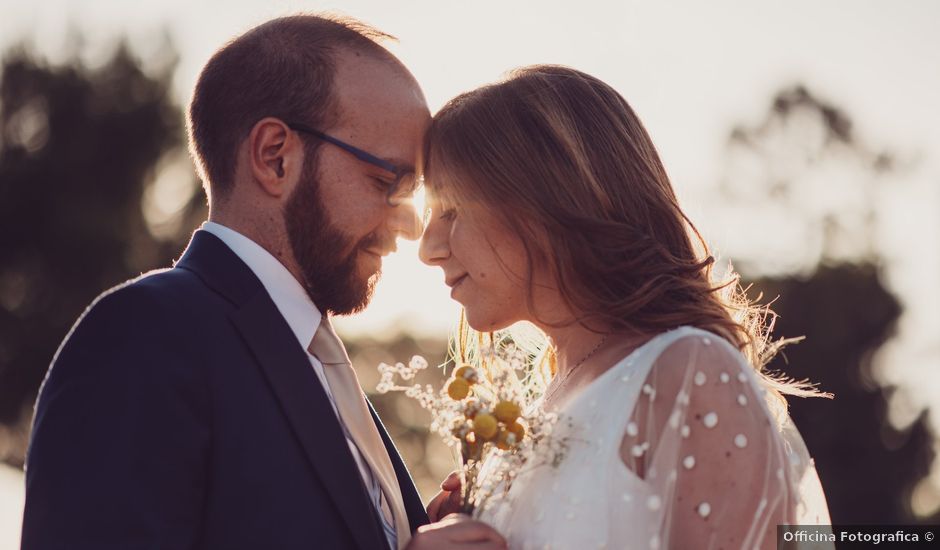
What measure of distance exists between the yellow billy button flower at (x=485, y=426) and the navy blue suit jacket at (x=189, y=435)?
1.44ft

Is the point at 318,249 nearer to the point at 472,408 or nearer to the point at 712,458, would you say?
the point at 472,408

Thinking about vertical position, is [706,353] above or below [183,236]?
above

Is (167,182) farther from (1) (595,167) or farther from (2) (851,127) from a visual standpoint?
(1) (595,167)

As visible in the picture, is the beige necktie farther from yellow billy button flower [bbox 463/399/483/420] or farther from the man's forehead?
the man's forehead

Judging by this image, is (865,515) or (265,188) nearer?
(265,188)

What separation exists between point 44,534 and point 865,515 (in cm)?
2502

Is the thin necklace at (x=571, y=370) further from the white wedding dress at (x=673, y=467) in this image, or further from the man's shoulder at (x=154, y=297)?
the man's shoulder at (x=154, y=297)

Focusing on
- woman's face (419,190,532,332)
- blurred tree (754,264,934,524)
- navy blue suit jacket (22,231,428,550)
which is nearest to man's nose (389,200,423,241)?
woman's face (419,190,532,332)

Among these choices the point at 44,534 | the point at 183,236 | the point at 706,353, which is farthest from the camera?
the point at 183,236

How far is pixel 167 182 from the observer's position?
24312 mm

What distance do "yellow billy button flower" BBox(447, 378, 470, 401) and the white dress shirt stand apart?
44 cm

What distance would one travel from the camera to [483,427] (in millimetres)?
3881

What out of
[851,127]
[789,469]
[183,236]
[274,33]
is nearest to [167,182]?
[183,236]

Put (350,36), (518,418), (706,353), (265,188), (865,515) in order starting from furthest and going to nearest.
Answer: (865,515) < (350,36) < (265,188) < (518,418) < (706,353)
